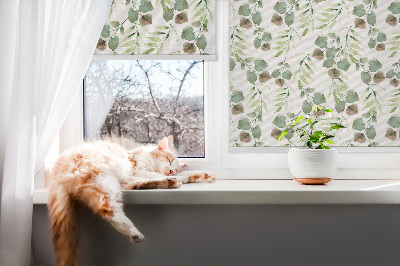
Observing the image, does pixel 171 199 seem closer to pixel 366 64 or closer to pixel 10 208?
pixel 10 208

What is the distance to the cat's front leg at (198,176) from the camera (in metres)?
1.65

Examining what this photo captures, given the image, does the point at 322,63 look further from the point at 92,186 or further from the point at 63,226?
the point at 63,226

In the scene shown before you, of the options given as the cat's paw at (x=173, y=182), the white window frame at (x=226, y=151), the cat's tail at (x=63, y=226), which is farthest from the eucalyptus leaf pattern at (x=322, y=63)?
the cat's tail at (x=63, y=226)

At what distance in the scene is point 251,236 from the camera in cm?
150

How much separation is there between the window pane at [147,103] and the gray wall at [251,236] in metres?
0.43

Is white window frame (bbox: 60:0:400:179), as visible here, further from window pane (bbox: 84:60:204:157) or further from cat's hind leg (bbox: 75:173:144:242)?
cat's hind leg (bbox: 75:173:144:242)

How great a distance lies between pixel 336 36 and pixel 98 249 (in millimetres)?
1395

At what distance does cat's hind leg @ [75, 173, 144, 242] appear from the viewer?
1.24m

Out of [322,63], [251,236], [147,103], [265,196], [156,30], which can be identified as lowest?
[251,236]

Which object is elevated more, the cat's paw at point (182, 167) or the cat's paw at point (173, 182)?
the cat's paw at point (182, 167)

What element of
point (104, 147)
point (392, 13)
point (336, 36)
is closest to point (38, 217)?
point (104, 147)

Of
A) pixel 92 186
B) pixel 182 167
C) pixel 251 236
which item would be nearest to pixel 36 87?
pixel 92 186

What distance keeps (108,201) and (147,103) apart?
667 millimetres

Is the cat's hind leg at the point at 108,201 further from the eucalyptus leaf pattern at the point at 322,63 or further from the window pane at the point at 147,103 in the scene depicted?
the eucalyptus leaf pattern at the point at 322,63
